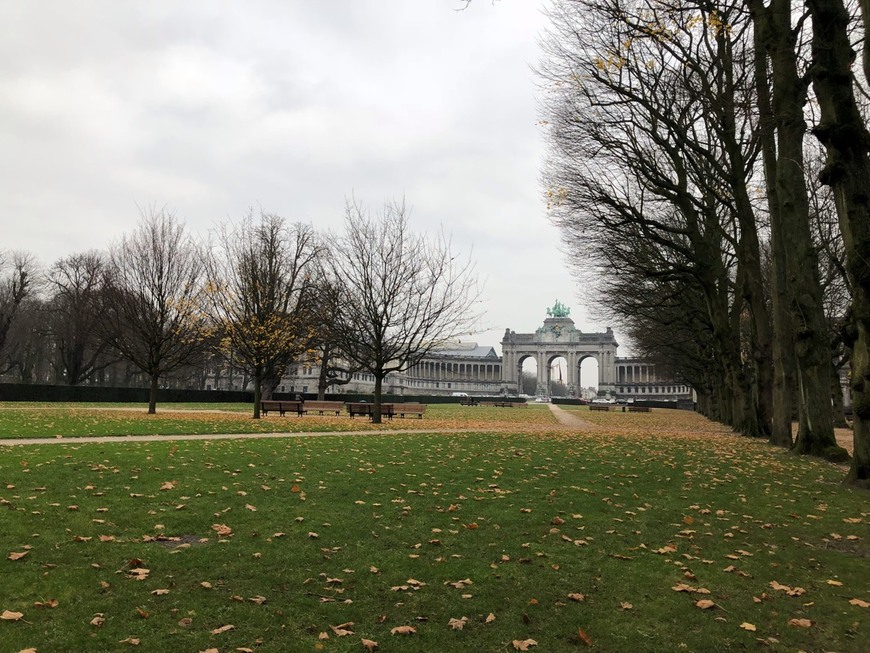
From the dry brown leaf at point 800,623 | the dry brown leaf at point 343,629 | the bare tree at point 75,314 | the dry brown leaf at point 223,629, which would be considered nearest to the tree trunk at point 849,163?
the dry brown leaf at point 800,623

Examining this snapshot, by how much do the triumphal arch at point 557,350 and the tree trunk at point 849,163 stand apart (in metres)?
148

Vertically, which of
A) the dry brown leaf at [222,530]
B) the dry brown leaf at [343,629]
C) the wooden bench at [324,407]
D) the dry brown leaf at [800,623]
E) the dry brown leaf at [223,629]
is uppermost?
the wooden bench at [324,407]

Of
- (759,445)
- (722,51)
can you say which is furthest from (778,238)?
(759,445)

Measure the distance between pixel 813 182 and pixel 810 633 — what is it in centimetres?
2077

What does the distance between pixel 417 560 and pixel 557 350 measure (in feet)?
527

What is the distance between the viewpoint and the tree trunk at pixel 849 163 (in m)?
9.80

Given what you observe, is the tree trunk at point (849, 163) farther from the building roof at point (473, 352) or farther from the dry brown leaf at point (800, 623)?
the building roof at point (473, 352)

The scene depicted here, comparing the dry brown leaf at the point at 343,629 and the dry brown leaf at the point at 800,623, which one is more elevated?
the dry brown leaf at the point at 343,629

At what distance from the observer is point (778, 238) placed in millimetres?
17266

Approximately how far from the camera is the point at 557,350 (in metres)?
163

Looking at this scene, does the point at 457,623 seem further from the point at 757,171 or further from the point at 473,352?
the point at 473,352

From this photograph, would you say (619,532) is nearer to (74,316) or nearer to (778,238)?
(778,238)

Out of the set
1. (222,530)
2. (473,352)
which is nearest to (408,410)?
(222,530)

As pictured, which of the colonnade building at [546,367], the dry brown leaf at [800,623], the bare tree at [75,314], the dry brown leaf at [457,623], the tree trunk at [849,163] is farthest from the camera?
the colonnade building at [546,367]
